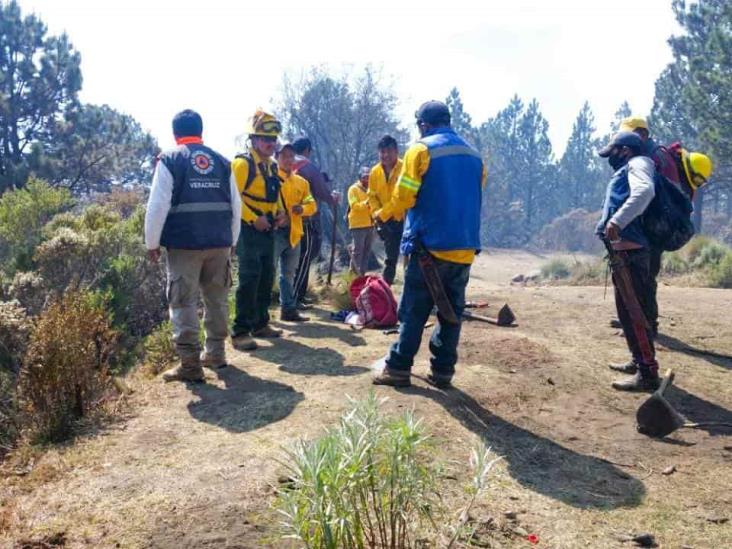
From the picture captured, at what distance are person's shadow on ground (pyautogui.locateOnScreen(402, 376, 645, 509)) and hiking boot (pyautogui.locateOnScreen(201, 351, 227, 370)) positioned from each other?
5.84ft

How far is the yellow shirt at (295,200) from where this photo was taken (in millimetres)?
6977

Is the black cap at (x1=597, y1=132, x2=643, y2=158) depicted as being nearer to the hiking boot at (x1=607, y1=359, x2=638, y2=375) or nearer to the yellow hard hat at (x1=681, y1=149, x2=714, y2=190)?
the yellow hard hat at (x1=681, y1=149, x2=714, y2=190)

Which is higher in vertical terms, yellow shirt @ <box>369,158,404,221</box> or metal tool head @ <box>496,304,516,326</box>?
yellow shirt @ <box>369,158,404,221</box>

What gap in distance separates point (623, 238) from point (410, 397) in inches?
84.0

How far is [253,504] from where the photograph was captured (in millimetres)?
3059

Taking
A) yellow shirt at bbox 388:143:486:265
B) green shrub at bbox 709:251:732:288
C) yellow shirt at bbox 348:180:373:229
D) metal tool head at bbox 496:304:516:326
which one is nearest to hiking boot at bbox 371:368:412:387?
yellow shirt at bbox 388:143:486:265

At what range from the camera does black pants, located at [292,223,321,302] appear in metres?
7.78

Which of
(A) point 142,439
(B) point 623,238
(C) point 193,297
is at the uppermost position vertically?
(B) point 623,238

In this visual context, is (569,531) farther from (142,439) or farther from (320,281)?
(320,281)

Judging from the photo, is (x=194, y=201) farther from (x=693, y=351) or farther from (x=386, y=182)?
(x=693, y=351)

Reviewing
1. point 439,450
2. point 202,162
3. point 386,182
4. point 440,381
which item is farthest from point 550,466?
point 386,182

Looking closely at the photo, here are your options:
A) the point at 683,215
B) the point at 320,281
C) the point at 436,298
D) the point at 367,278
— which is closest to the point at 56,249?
the point at 320,281

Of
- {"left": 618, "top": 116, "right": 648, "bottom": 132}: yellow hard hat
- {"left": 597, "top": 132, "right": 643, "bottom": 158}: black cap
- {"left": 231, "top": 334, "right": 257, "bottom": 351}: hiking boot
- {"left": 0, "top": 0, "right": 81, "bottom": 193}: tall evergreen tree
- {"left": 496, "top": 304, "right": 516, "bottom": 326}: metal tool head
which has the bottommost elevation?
{"left": 231, "top": 334, "right": 257, "bottom": 351}: hiking boot

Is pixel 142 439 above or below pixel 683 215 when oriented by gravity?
below
